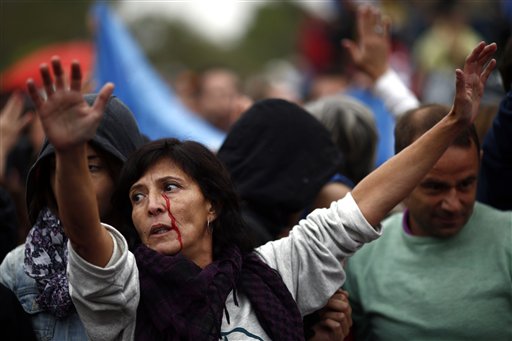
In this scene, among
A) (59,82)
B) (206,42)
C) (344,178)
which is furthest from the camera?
(206,42)

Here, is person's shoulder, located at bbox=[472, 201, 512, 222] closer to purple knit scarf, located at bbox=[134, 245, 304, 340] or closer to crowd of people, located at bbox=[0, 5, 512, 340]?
crowd of people, located at bbox=[0, 5, 512, 340]

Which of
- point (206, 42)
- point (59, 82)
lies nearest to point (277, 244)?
point (59, 82)

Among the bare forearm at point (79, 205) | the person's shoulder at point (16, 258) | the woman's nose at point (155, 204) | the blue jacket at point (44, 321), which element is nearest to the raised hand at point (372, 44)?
the woman's nose at point (155, 204)

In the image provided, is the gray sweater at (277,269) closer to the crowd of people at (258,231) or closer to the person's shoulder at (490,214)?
the crowd of people at (258,231)

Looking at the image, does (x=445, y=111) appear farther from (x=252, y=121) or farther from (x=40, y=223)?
(x=40, y=223)

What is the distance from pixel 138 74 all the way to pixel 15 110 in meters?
3.39

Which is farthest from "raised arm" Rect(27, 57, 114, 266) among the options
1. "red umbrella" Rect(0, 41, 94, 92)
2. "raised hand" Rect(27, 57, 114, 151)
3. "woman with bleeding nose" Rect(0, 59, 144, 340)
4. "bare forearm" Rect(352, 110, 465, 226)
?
"red umbrella" Rect(0, 41, 94, 92)

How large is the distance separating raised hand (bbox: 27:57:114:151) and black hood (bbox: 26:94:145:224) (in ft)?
2.06

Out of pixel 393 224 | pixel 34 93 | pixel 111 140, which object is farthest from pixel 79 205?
pixel 393 224

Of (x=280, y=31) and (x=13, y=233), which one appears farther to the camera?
(x=280, y=31)

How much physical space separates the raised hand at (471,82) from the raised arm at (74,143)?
120 cm

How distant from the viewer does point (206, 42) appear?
5188 centimetres

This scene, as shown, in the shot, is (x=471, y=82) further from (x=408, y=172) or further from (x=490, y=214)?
(x=490, y=214)

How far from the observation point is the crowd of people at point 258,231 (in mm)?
3217
